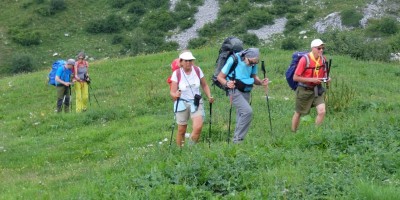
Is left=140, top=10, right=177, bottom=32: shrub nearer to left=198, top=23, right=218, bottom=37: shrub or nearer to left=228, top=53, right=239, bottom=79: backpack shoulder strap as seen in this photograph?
left=198, top=23, right=218, bottom=37: shrub

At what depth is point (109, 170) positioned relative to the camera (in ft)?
31.8

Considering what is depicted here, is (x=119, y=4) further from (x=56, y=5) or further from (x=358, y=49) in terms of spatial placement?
(x=358, y=49)

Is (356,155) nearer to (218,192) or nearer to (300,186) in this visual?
(300,186)

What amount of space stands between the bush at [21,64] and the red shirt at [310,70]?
117ft

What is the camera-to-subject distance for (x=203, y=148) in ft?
31.4

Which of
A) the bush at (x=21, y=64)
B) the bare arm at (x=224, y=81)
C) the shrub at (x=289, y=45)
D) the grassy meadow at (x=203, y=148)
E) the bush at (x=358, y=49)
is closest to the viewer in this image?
the grassy meadow at (x=203, y=148)

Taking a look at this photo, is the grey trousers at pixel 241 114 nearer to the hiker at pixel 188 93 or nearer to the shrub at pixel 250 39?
the hiker at pixel 188 93

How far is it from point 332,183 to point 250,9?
48.1m

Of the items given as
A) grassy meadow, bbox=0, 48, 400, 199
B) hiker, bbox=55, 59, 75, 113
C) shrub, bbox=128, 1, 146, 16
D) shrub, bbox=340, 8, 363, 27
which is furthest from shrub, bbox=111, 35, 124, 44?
hiker, bbox=55, 59, 75, 113

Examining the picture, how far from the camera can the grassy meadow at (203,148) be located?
7367mm

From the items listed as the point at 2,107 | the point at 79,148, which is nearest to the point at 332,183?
the point at 79,148

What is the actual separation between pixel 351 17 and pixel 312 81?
3939 cm

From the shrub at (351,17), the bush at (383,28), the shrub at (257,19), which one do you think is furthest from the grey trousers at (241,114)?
the shrub at (257,19)

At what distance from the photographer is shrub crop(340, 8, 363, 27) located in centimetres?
4784
